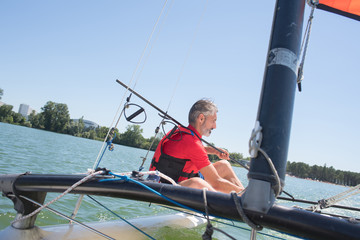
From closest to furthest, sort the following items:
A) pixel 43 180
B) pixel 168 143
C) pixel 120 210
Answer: pixel 43 180
pixel 168 143
pixel 120 210

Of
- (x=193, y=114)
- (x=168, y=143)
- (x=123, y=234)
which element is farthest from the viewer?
(x=193, y=114)

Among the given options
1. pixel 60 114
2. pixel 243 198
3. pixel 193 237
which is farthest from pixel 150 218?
pixel 60 114

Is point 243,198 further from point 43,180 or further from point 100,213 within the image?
point 100,213

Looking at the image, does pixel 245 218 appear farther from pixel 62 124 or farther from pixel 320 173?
pixel 320 173

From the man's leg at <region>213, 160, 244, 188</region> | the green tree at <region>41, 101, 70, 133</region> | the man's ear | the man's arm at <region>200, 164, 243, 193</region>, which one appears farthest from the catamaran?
the green tree at <region>41, 101, 70, 133</region>

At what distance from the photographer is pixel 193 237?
3311mm

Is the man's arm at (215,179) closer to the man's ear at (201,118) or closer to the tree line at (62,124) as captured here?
the man's ear at (201,118)

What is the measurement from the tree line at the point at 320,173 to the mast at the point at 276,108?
99.0m

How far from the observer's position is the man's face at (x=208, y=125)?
3.16 m

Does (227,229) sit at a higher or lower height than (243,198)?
lower

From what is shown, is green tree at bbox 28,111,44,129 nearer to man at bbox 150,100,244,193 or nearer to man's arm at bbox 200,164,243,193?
man at bbox 150,100,244,193

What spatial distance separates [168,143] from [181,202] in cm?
169

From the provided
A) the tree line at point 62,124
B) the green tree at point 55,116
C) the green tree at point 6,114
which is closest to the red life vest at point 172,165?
the tree line at point 62,124

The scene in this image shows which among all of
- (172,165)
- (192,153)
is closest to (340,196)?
(192,153)
